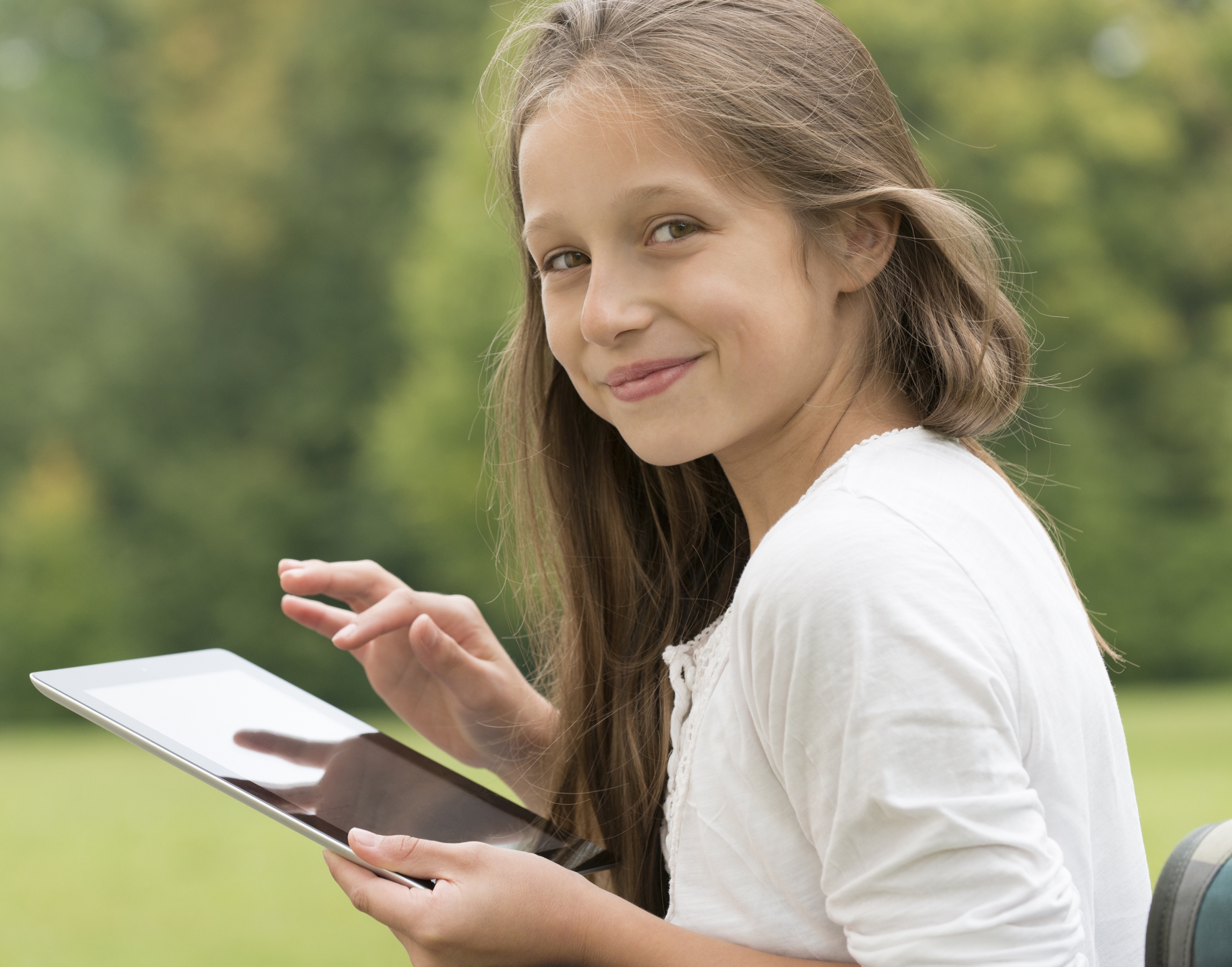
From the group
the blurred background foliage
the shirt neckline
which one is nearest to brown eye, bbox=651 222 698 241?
the shirt neckline

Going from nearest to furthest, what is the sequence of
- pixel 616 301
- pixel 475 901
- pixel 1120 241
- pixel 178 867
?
pixel 475 901, pixel 616 301, pixel 178 867, pixel 1120 241

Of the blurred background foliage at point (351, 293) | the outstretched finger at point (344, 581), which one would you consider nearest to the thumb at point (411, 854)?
the outstretched finger at point (344, 581)

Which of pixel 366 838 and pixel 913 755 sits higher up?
pixel 913 755

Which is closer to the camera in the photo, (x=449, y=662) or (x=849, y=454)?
(x=849, y=454)

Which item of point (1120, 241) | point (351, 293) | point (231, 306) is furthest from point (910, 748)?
point (231, 306)

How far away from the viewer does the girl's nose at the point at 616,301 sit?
1157mm

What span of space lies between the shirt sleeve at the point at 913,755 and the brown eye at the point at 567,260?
416 mm

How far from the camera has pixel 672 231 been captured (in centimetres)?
115

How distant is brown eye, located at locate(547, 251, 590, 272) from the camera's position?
1.22 m

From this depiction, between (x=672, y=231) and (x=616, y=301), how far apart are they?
8cm

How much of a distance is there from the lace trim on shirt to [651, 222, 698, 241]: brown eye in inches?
13.3

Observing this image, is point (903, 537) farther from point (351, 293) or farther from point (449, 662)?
point (351, 293)

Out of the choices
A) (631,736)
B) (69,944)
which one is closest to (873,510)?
(631,736)

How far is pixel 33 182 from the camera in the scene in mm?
18719
